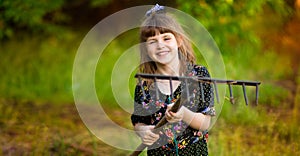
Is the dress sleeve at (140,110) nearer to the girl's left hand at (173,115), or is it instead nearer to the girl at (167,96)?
the girl at (167,96)

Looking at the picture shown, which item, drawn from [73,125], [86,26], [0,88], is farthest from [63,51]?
[73,125]

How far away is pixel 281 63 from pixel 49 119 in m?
2.84

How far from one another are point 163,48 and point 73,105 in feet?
10.3

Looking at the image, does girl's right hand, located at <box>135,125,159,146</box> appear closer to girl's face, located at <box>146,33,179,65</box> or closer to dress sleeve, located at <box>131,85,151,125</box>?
dress sleeve, located at <box>131,85,151,125</box>

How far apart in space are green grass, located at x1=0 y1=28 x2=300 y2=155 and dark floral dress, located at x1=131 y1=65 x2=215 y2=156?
0.86 meters

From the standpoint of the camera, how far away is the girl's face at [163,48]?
2139mm

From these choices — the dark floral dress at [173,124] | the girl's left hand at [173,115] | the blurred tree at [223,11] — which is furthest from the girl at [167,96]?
the blurred tree at [223,11]

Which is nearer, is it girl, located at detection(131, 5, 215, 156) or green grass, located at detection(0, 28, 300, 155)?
girl, located at detection(131, 5, 215, 156)

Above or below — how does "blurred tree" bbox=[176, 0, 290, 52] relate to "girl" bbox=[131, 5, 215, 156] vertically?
above

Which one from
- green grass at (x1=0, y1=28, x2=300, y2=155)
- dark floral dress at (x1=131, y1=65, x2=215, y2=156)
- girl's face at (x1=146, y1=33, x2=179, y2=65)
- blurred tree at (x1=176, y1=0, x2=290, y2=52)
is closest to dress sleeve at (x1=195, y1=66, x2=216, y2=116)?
dark floral dress at (x1=131, y1=65, x2=215, y2=156)

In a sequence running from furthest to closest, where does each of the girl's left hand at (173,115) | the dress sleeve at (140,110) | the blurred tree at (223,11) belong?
1. the blurred tree at (223,11)
2. the dress sleeve at (140,110)
3. the girl's left hand at (173,115)

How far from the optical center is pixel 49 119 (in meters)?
4.38

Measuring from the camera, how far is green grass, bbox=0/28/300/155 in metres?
3.35

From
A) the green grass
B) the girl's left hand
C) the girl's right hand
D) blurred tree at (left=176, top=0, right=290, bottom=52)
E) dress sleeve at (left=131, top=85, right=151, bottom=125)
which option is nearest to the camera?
the girl's left hand
